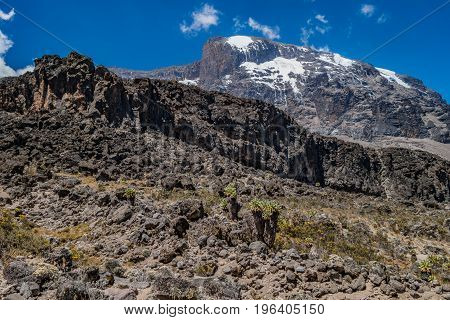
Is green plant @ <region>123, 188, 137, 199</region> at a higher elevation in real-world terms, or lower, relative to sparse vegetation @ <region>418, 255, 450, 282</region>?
higher

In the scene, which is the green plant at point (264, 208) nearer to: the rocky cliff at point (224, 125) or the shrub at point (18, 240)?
the shrub at point (18, 240)

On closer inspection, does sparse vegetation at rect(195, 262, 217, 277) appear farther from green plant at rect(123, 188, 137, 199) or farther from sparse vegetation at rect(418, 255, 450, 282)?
green plant at rect(123, 188, 137, 199)

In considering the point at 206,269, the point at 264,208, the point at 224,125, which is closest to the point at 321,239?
the point at 264,208

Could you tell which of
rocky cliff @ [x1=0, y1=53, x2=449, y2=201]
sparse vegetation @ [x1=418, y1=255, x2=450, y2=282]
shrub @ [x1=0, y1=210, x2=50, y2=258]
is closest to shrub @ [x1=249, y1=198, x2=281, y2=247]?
sparse vegetation @ [x1=418, y1=255, x2=450, y2=282]

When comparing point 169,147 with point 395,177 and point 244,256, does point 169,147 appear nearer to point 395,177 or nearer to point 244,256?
point 244,256

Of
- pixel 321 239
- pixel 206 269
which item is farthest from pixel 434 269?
pixel 206 269

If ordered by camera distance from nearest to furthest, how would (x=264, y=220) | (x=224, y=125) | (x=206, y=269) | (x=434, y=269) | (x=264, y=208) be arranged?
(x=206, y=269) < (x=264, y=220) < (x=264, y=208) < (x=434, y=269) < (x=224, y=125)

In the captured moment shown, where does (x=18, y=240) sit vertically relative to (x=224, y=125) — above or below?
below

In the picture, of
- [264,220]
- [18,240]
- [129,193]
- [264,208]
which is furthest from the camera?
[129,193]

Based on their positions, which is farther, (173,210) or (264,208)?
(173,210)

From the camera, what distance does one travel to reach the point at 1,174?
126 ft

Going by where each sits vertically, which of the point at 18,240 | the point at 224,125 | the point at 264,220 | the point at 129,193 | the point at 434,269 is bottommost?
the point at 434,269

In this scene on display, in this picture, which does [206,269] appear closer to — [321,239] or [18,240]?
[18,240]

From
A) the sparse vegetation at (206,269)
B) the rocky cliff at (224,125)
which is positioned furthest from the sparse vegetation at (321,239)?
the rocky cliff at (224,125)
